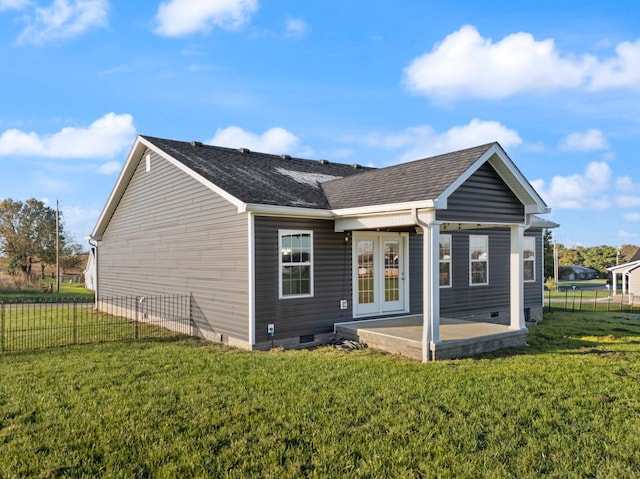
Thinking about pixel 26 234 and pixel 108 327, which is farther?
pixel 26 234

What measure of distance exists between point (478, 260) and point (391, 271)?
3834 mm

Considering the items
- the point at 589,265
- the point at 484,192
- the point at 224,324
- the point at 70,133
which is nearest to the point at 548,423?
the point at 484,192

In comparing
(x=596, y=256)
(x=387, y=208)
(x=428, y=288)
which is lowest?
(x=596, y=256)

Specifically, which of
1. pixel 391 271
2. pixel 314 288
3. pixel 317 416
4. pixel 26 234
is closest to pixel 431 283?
pixel 314 288

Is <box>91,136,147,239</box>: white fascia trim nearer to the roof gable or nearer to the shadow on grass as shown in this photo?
the roof gable

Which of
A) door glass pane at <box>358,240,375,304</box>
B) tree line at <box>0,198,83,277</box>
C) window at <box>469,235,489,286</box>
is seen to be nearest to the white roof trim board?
door glass pane at <box>358,240,375,304</box>

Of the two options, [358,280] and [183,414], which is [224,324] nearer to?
[358,280]

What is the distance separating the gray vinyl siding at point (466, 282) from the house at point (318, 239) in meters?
0.05

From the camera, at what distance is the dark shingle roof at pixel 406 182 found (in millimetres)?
8234

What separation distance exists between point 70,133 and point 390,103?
19.3m

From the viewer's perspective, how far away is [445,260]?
41.8 ft

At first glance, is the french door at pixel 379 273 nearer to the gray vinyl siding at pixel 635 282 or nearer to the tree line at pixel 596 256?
the gray vinyl siding at pixel 635 282

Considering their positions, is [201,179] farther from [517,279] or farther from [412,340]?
[517,279]

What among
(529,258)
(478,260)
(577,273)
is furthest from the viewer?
(577,273)
